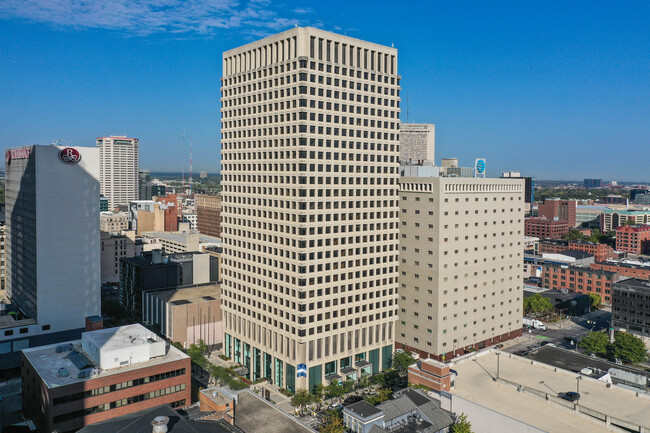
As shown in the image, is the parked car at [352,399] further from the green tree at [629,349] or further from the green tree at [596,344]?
the green tree at [629,349]

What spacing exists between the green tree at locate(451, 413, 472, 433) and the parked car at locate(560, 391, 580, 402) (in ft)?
54.3

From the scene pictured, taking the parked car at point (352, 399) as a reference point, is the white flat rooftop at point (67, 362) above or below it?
above

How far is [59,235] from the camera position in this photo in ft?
445

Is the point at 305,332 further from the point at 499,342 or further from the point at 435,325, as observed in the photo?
the point at 499,342

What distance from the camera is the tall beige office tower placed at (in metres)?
110

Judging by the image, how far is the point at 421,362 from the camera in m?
98.0

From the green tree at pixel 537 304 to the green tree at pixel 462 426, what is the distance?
98.9 meters

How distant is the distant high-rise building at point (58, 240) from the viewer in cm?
13275

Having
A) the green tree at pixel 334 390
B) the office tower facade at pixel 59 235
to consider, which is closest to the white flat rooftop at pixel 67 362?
the green tree at pixel 334 390

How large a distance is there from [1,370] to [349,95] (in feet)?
333

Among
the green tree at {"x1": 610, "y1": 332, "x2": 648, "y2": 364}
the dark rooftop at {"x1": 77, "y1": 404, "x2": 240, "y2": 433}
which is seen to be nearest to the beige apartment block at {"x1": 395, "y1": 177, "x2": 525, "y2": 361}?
the green tree at {"x1": 610, "y1": 332, "x2": 648, "y2": 364}

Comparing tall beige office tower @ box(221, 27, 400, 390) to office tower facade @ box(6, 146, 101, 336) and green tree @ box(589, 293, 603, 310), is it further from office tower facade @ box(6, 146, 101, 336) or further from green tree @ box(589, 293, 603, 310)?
green tree @ box(589, 293, 603, 310)

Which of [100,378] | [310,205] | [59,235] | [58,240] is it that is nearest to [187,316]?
[58,240]

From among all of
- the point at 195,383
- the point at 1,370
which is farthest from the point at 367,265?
the point at 1,370
